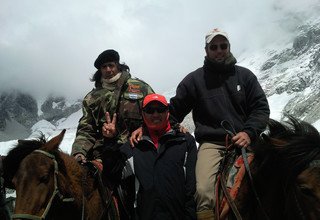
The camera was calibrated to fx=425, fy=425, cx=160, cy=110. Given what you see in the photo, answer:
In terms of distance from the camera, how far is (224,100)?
19.7 feet

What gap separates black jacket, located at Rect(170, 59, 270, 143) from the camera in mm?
5938

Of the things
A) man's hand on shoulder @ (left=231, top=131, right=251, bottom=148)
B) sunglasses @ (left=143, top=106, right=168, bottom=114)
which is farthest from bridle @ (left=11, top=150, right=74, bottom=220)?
man's hand on shoulder @ (left=231, top=131, right=251, bottom=148)

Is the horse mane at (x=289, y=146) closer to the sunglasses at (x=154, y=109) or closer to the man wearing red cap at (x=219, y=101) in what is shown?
the man wearing red cap at (x=219, y=101)

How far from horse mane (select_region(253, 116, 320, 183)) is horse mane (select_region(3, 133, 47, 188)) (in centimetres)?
264

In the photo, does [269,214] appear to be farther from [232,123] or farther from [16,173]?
[16,173]

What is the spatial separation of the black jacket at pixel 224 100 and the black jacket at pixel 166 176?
18.2 inches

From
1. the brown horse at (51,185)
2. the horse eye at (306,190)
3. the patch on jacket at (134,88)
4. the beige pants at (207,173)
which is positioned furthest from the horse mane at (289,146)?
the patch on jacket at (134,88)

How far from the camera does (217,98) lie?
6062 mm

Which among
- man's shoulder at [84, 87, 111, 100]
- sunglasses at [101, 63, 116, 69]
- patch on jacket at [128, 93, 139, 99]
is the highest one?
sunglasses at [101, 63, 116, 69]

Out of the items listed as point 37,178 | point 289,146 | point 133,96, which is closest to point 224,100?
point 289,146

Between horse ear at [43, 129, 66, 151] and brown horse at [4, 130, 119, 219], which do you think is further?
horse ear at [43, 129, 66, 151]

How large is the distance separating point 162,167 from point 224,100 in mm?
1362

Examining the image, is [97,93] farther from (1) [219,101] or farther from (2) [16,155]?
(2) [16,155]

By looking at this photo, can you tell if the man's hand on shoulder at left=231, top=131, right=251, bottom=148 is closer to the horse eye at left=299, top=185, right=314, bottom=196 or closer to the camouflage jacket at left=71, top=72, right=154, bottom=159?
the horse eye at left=299, top=185, right=314, bottom=196
